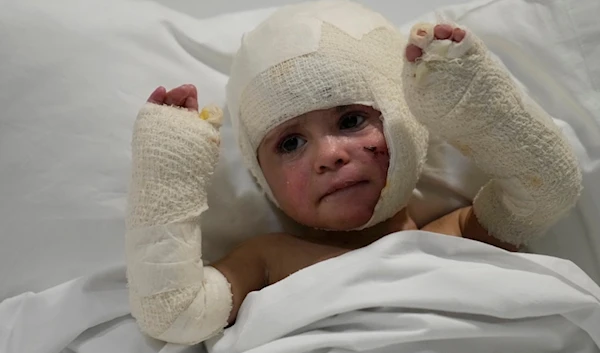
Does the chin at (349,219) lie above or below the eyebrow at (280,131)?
below

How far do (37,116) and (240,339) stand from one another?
40 cm

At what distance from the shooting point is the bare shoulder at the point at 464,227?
98 centimetres

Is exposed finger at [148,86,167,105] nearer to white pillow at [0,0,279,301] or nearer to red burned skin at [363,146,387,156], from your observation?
white pillow at [0,0,279,301]

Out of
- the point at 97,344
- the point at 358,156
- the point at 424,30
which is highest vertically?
the point at 424,30

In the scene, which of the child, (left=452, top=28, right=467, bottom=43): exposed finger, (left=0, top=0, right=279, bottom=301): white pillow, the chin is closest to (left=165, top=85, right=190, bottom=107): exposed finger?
the child

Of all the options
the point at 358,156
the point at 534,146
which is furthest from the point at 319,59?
the point at 534,146

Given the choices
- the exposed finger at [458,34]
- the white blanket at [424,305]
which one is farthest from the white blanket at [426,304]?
the exposed finger at [458,34]

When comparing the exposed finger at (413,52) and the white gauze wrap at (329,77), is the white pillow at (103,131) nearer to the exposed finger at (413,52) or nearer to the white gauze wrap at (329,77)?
the white gauze wrap at (329,77)

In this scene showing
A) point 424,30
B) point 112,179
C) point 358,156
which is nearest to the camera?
point 424,30

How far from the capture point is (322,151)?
0.89 meters

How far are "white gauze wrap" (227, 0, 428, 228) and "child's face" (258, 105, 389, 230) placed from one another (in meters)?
0.01

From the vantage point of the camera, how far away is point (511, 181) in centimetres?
90

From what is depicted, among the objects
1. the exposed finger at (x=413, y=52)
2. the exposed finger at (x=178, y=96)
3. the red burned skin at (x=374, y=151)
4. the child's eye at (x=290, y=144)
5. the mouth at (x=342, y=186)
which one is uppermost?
the exposed finger at (x=413, y=52)

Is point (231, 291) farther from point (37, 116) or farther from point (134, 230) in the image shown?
point (37, 116)
